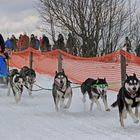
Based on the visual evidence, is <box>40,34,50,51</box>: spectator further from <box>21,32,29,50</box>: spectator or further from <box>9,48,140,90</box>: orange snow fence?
<box>9,48,140,90</box>: orange snow fence

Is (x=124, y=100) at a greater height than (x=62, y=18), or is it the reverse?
(x=62, y=18)

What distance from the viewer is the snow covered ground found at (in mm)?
5926

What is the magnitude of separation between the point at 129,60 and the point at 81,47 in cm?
987

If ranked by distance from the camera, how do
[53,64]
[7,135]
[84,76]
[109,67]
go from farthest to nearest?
[53,64] → [84,76] → [109,67] → [7,135]

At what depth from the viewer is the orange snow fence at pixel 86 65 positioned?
11.1m

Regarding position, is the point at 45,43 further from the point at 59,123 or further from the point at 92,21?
the point at 59,123

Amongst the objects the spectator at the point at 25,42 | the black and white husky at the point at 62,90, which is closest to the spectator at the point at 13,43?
the spectator at the point at 25,42

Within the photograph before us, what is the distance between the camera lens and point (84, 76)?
13.6m

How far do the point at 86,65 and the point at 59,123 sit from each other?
21.7 feet

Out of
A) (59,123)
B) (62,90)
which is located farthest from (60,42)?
(59,123)

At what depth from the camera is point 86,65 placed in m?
13.7

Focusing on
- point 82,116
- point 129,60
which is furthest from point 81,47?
point 82,116

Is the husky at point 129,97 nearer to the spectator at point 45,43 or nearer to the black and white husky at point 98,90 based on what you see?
the black and white husky at point 98,90

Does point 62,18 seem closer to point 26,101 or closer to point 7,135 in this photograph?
point 26,101
